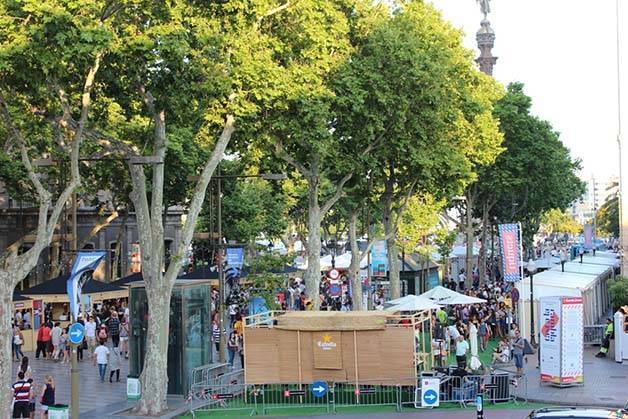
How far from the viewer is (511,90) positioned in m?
56.2

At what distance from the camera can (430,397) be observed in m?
21.7

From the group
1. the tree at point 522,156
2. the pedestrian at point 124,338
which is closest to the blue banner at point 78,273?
the pedestrian at point 124,338

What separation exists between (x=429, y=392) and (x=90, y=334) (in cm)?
1558

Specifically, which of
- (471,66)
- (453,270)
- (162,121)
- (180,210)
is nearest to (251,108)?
(162,121)

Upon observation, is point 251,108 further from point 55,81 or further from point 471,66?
point 471,66

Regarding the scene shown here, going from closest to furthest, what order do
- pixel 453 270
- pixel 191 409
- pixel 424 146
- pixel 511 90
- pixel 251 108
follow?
pixel 191 409, pixel 251 108, pixel 424 146, pixel 511 90, pixel 453 270

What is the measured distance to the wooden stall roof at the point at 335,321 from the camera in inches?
876

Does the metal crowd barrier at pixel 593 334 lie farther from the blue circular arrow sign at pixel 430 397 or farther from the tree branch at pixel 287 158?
the blue circular arrow sign at pixel 430 397

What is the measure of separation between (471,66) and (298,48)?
1650 cm

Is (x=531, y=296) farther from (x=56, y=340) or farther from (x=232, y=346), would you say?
(x=56, y=340)

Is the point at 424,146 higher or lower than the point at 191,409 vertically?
higher

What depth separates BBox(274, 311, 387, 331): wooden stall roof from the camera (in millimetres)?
22250

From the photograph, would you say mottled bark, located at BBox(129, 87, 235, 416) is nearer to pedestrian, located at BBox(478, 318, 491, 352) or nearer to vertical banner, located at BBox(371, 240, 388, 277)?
pedestrian, located at BBox(478, 318, 491, 352)

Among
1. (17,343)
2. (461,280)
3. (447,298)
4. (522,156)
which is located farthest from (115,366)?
(461,280)
